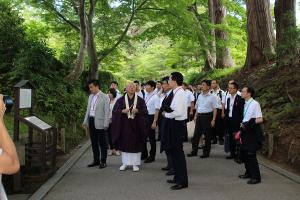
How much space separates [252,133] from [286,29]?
774 cm

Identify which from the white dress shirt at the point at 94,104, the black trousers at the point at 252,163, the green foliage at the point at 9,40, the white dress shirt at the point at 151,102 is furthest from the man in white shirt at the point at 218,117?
the green foliage at the point at 9,40

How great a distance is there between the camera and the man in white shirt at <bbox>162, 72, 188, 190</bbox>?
7.96m

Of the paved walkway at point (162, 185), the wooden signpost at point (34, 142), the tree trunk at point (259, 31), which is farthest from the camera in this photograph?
the tree trunk at point (259, 31)

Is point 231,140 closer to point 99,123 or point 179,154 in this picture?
point 99,123

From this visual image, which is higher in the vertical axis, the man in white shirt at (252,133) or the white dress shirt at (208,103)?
the white dress shirt at (208,103)

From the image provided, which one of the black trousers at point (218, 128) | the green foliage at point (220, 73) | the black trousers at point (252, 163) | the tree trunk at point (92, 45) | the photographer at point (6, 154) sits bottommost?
the black trousers at point (252, 163)

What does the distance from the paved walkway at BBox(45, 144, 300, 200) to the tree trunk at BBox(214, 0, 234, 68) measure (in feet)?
48.3

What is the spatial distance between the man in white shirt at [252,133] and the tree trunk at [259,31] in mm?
10949

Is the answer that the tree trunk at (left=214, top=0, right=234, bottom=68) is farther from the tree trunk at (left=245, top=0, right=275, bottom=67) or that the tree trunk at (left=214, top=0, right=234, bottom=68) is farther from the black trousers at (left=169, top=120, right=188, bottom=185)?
the black trousers at (left=169, top=120, right=188, bottom=185)

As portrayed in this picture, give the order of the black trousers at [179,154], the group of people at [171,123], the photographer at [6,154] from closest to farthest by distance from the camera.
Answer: the photographer at [6,154]
the black trousers at [179,154]
the group of people at [171,123]

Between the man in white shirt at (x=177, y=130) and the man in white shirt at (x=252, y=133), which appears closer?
the man in white shirt at (x=177, y=130)

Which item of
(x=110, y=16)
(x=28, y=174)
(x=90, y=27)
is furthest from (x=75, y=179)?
(x=110, y=16)

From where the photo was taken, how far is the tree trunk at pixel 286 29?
14227 mm

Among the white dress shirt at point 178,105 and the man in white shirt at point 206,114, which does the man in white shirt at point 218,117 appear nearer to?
the man in white shirt at point 206,114
